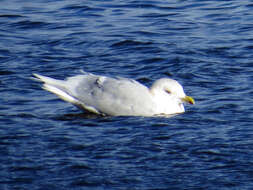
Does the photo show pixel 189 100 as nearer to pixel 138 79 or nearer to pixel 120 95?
pixel 120 95

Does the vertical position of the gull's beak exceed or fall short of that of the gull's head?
it falls short

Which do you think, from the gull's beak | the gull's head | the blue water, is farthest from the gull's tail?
the gull's beak

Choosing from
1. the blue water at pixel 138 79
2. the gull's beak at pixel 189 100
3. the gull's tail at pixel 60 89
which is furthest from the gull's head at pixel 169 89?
the gull's tail at pixel 60 89

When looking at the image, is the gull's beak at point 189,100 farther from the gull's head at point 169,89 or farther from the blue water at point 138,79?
the blue water at point 138,79

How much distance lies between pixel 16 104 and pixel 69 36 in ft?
14.9

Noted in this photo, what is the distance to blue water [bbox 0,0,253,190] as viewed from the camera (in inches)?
297

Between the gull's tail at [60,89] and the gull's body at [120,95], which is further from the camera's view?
the gull's tail at [60,89]

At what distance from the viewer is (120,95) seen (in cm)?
993

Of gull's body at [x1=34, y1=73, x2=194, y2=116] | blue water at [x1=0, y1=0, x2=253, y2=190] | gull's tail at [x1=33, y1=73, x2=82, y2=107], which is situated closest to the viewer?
blue water at [x1=0, y1=0, x2=253, y2=190]

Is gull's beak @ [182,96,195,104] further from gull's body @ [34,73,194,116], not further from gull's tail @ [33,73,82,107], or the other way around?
gull's tail @ [33,73,82,107]

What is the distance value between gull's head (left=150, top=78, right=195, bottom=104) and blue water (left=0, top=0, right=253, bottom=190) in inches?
10.0

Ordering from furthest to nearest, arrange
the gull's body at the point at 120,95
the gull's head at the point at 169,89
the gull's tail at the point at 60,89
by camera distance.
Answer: the gull's tail at the point at 60,89 → the gull's head at the point at 169,89 → the gull's body at the point at 120,95

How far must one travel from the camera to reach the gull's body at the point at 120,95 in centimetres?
991

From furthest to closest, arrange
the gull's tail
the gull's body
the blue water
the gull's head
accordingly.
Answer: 1. the gull's tail
2. the gull's head
3. the gull's body
4. the blue water
